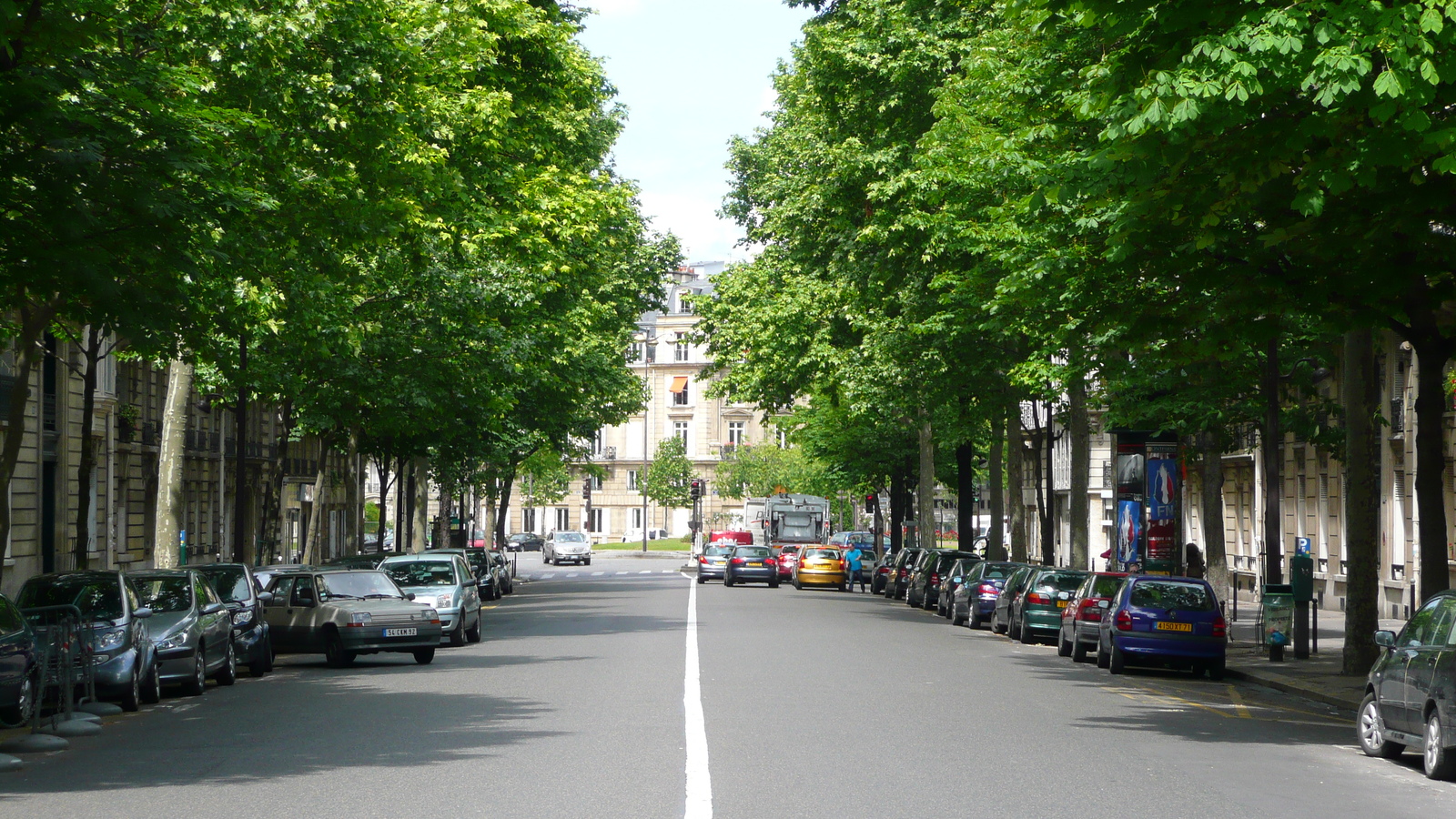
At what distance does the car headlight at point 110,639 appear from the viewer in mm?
17828

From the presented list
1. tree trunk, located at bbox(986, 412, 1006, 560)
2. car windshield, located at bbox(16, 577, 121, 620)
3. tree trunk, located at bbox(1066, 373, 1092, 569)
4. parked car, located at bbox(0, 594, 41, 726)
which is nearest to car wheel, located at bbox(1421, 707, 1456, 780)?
parked car, located at bbox(0, 594, 41, 726)

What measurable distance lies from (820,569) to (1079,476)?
23465 mm

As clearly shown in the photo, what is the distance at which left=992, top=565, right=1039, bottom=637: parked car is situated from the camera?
32.8m

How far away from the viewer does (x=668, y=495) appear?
418 ft

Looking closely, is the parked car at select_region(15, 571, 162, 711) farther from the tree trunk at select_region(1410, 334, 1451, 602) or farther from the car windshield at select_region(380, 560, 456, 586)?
the tree trunk at select_region(1410, 334, 1451, 602)

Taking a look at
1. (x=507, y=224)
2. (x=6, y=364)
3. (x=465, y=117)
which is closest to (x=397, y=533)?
(x=6, y=364)

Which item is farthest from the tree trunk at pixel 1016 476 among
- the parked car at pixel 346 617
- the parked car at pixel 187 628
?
the parked car at pixel 187 628

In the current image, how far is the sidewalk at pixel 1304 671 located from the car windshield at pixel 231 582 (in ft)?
44.4

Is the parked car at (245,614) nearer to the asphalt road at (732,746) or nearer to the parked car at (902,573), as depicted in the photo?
the asphalt road at (732,746)

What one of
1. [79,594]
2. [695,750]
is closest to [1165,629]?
[695,750]

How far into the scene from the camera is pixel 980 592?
35.8 metres

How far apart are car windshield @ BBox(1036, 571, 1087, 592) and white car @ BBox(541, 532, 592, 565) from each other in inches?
2579

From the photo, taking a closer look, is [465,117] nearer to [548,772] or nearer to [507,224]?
[507,224]

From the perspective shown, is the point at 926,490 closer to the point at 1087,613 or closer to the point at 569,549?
the point at 1087,613
